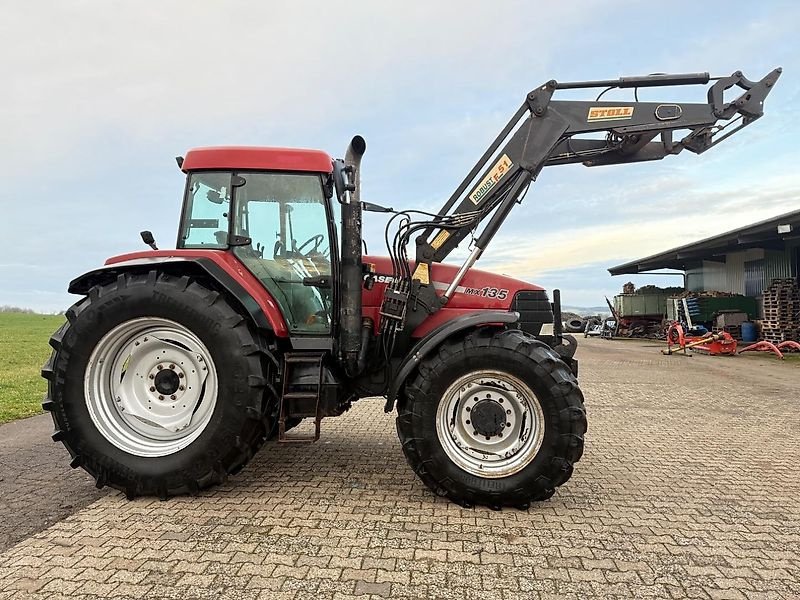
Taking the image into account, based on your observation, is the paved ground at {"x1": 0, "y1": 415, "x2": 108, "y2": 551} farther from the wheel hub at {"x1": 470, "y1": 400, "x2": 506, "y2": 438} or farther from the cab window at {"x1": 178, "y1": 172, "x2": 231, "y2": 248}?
the wheel hub at {"x1": 470, "y1": 400, "x2": 506, "y2": 438}

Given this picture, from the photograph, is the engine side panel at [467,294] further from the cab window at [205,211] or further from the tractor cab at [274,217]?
the cab window at [205,211]

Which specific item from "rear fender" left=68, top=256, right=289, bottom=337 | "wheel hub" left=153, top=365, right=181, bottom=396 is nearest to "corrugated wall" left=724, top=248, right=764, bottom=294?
"rear fender" left=68, top=256, right=289, bottom=337

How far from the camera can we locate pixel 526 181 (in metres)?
4.36

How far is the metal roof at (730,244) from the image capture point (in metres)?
16.9

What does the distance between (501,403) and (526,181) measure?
1831mm

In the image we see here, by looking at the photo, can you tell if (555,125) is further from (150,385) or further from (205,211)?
(150,385)

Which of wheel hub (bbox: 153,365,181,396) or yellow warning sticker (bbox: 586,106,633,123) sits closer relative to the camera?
wheel hub (bbox: 153,365,181,396)

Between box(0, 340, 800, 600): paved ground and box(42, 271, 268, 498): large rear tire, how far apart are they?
0.29 metres

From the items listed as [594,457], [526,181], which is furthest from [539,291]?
[594,457]

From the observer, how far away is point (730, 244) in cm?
2039

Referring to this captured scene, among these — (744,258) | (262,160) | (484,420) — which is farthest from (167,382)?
(744,258)


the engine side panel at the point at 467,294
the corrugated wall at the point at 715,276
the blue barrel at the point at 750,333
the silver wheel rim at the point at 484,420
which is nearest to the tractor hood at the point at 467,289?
the engine side panel at the point at 467,294

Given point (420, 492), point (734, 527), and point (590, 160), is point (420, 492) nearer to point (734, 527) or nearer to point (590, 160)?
point (734, 527)

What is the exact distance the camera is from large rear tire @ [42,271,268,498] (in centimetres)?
368
